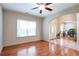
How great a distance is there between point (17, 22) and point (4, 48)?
1.04 metres

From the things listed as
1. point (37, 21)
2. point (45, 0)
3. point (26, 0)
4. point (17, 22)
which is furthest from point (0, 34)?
point (37, 21)

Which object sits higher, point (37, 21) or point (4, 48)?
point (37, 21)

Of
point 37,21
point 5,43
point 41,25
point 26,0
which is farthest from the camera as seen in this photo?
point 41,25

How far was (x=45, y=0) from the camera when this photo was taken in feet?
3.17

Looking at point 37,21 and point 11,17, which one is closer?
point 11,17

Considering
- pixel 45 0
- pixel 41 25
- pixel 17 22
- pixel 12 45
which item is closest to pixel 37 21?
pixel 41 25

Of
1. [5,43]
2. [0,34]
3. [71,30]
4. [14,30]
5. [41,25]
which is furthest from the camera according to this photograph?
[71,30]

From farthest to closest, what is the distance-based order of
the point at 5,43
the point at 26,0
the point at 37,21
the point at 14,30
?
the point at 37,21, the point at 14,30, the point at 5,43, the point at 26,0

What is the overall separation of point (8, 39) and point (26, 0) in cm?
214

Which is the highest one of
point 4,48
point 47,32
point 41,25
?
point 41,25

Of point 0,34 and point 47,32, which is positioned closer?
point 0,34

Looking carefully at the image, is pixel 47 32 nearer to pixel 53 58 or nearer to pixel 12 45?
pixel 12 45

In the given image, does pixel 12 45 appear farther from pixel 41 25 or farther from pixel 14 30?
pixel 41 25

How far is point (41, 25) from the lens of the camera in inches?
191
